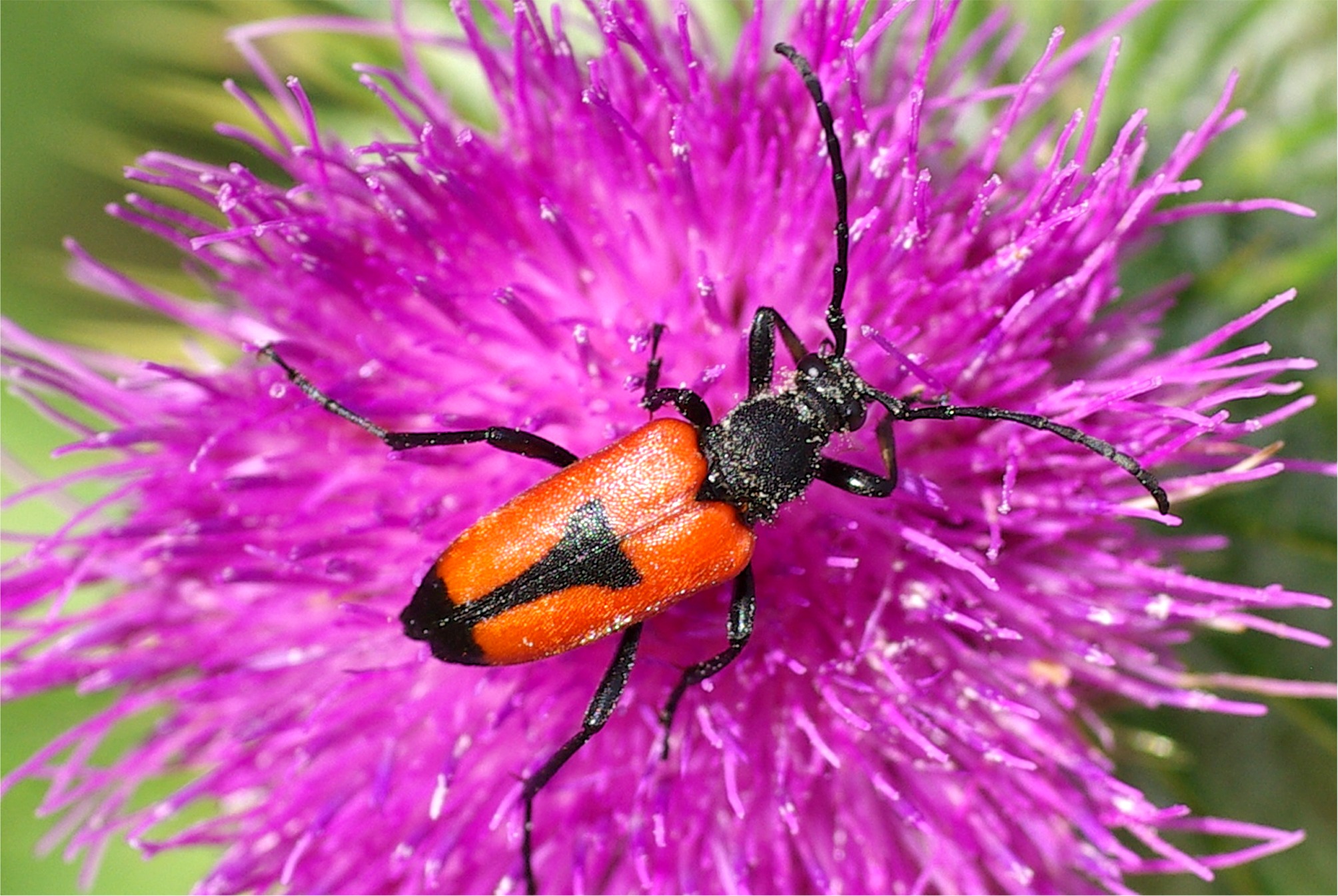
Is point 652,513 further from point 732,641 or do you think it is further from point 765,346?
point 765,346

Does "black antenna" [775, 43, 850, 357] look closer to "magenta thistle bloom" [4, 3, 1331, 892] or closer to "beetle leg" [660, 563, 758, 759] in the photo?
"magenta thistle bloom" [4, 3, 1331, 892]

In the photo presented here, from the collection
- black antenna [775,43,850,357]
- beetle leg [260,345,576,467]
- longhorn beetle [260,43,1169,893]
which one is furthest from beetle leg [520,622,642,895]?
black antenna [775,43,850,357]

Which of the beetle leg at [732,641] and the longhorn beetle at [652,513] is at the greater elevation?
the longhorn beetle at [652,513]

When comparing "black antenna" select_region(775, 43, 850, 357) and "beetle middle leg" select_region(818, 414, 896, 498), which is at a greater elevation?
"black antenna" select_region(775, 43, 850, 357)

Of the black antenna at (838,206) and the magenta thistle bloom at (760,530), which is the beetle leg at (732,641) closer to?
the magenta thistle bloom at (760,530)

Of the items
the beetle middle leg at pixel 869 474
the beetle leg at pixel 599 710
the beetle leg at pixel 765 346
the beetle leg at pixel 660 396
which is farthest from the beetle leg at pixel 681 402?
the beetle leg at pixel 599 710

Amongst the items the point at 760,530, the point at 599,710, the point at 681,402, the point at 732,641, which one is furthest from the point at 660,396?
the point at 599,710
